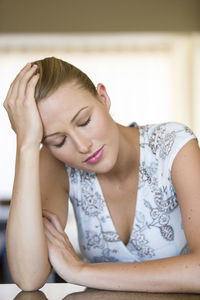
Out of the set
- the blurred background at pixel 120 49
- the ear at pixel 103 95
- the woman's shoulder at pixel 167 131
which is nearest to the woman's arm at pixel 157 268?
the woman's shoulder at pixel 167 131

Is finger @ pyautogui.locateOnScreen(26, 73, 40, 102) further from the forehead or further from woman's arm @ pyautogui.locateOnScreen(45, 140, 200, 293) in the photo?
woman's arm @ pyautogui.locateOnScreen(45, 140, 200, 293)

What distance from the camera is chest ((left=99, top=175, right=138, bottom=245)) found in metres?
1.55

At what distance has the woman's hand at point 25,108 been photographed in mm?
1313

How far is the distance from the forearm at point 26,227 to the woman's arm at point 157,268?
0.04 metres

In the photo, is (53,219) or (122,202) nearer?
(53,219)

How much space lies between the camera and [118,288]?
1.13m

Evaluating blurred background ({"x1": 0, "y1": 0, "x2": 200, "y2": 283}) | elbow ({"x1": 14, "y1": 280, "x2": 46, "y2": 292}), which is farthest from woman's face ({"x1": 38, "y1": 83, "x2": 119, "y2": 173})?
blurred background ({"x1": 0, "y1": 0, "x2": 200, "y2": 283})

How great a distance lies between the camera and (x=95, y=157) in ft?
4.39

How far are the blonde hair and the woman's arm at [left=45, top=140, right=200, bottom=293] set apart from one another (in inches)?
15.5

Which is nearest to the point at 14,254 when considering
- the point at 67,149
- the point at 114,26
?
the point at 67,149

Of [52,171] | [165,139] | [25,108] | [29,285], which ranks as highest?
[25,108]

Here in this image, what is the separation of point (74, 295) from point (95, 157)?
42 centimetres

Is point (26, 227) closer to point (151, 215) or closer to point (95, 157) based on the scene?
point (95, 157)

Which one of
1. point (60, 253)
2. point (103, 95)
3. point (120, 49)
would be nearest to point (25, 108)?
point (103, 95)
